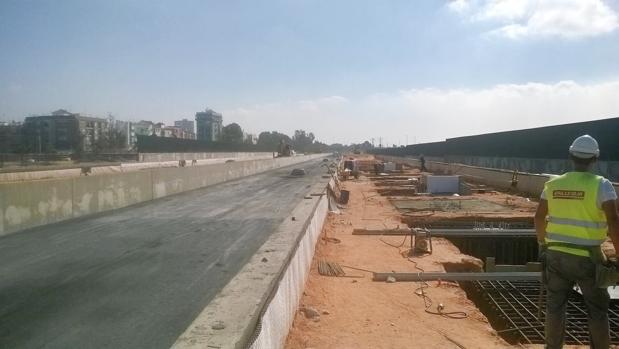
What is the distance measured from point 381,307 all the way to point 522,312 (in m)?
3.92

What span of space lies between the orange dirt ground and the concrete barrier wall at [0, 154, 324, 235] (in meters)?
6.49

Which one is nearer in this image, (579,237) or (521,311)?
(579,237)

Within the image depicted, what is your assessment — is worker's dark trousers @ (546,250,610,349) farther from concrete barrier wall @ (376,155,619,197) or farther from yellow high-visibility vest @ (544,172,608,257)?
concrete barrier wall @ (376,155,619,197)

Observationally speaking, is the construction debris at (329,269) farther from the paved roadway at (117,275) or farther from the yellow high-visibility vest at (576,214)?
the yellow high-visibility vest at (576,214)

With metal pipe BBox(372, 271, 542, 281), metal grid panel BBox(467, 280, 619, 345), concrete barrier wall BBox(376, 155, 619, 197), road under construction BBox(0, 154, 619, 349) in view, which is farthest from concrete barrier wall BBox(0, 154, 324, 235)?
concrete barrier wall BBox(376, 155, 619, 197)

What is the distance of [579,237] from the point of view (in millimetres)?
4680

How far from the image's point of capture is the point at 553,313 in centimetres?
488

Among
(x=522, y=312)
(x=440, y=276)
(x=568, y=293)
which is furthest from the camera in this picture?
(x=522, y=312)

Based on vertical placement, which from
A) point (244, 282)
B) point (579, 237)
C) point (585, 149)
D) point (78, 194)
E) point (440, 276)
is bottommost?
point (440, 276)

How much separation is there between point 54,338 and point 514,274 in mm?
8226

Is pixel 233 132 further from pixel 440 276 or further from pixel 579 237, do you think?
pixel 579 237

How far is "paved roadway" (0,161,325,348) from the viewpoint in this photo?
16.1 feet

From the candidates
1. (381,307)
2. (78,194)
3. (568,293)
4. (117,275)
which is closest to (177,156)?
(78,194)

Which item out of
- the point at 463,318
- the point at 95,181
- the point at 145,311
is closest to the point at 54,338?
the point at 145,311
